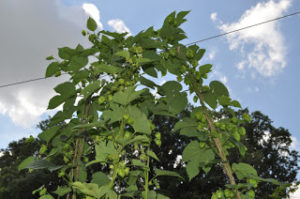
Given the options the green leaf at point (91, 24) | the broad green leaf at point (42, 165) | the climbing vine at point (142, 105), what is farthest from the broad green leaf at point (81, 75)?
the broad green leaf at point (42, 165)

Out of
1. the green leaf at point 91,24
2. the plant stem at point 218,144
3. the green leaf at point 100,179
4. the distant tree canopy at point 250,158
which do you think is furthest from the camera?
the distant tree canopy at point 250,158

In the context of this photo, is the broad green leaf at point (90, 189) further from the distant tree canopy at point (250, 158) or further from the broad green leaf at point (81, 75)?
the distant tree canopy at point (250, 158)

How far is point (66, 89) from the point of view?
141cm

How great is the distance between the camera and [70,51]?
55.7 inches

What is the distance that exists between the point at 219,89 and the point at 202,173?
1997cm

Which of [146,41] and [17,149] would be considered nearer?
[146,41]

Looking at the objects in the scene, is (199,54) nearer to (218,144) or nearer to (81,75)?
(218,144)

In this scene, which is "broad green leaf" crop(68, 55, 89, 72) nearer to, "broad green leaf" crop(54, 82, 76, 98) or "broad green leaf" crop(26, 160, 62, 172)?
"broad green leaf" crop(54, 82, 76, 98)

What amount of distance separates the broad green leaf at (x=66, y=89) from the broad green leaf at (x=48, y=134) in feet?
0.61

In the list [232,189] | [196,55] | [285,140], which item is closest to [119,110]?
[232,189]

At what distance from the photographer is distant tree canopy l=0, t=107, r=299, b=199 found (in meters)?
19.7

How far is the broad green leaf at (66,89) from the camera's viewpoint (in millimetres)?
1392

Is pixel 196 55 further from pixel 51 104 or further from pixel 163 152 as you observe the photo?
pixel 163 152

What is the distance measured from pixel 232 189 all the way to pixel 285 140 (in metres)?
24.2
